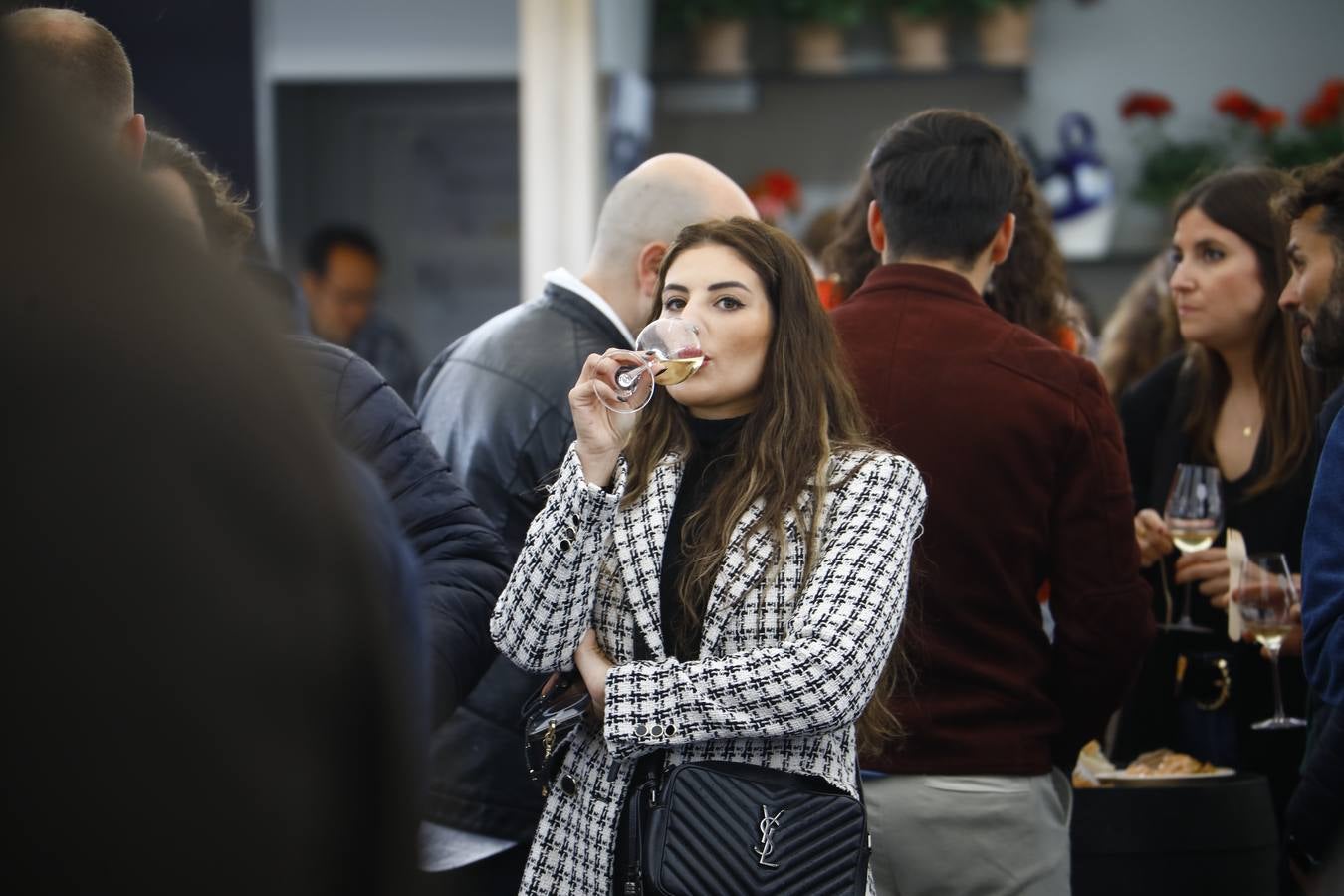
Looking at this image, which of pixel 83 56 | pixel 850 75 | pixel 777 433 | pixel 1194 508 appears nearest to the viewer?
pixel 83 56

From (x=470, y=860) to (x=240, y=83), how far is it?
1.84 m

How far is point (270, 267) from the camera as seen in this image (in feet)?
10.5

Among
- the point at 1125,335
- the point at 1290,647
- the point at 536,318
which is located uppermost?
the point at 536,318

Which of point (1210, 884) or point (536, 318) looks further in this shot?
point (536, 318)

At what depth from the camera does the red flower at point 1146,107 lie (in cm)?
557

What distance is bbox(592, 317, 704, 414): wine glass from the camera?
162 cm

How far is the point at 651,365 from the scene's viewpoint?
65.6 inches

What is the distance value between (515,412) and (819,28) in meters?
3.94

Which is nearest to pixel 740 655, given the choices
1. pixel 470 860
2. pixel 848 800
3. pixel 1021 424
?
pixel 848 800

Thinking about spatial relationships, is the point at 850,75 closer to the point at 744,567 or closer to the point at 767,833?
the point at 744,567

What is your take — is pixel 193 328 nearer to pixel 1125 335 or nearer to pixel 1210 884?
pixel 1210 884

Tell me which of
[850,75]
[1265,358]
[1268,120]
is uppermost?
[850,75]

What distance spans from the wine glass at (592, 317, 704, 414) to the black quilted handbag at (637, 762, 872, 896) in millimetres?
418

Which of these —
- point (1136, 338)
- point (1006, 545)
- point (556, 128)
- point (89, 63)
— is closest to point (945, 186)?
point (1006, 545)
